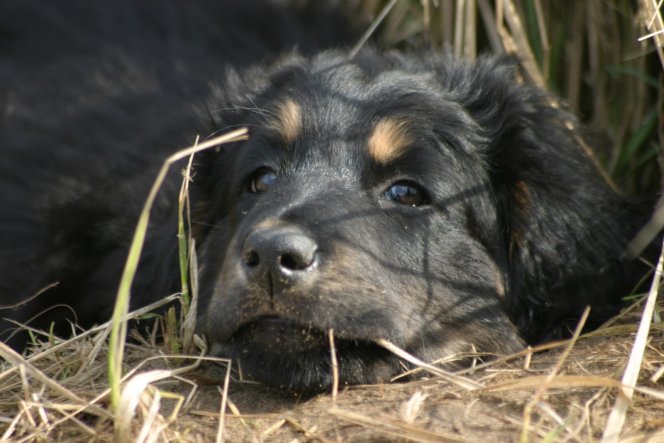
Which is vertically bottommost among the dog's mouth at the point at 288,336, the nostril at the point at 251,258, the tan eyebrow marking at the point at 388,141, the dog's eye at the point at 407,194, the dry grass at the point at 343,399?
the dry grass at the point at 343,399

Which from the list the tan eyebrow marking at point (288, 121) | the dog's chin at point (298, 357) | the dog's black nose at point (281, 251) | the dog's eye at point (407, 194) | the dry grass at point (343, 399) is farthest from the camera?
the tan eyebrow marking at point (288, 121)

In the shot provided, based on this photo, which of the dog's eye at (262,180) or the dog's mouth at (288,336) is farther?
the dog's eye at (262,180)

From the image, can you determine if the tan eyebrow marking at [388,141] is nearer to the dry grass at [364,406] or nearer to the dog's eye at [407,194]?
the dog's eye at [407,194]

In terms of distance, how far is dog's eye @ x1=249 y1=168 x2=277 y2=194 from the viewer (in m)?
3.42

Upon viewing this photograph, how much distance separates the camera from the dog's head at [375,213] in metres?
2.82

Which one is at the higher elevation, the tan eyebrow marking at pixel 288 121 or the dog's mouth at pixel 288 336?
the tan eyebrow marking at pixel 288 121

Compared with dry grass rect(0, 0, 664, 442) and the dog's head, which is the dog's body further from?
dry grass rect(0, 0, 664, 442)

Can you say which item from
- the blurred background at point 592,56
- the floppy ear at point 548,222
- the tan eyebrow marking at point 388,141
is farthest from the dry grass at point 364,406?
the blurred background at point 592,56

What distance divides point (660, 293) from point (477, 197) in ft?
2.45

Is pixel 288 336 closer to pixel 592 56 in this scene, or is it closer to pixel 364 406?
pixel 364 406

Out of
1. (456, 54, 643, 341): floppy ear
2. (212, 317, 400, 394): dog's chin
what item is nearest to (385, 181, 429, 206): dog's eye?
(456, 54, 643, 341): floppy ear

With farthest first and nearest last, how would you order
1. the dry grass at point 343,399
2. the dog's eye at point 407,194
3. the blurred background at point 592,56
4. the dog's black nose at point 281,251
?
the blurred background at point 592,56 → the dog's eye at point 407,194 → the dog's black nose at point 281,251 → the dry grass at point 343,399

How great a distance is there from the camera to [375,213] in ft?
10.3

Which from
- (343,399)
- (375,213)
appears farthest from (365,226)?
(343,399)
